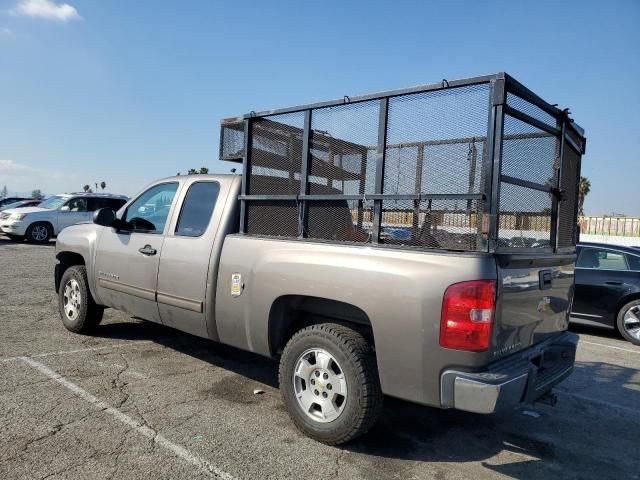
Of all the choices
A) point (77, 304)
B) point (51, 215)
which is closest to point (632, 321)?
point (77, 304)

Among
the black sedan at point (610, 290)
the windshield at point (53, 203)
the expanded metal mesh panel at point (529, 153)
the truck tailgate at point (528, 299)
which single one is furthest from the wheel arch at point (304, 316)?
the windshield at point (53, 203)

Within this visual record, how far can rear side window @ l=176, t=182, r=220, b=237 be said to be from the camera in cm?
458

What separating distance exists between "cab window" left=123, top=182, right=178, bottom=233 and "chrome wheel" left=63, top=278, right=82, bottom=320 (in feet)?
3.87

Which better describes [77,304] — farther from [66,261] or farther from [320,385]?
[320,385]

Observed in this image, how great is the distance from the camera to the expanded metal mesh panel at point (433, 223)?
10.2 feet

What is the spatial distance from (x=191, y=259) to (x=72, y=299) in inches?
96.8

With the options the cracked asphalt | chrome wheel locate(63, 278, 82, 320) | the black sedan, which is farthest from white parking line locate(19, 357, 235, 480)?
the black sedan

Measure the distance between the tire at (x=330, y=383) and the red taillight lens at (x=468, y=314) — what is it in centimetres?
64

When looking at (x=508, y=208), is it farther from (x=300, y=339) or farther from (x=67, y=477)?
(x=67, y=477)

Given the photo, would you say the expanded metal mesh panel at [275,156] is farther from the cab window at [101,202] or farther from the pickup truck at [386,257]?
the cab window at [101,202]

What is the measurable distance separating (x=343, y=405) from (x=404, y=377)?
50 cm

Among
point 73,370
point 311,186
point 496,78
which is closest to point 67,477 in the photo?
point 73,370

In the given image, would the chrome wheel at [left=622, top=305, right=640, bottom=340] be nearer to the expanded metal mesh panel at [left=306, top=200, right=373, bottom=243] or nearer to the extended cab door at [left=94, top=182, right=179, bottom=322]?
the expanded metal mesh panel at [left=306, top=200, right=373, bottom=243]

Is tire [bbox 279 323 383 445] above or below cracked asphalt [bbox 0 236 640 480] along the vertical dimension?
above
